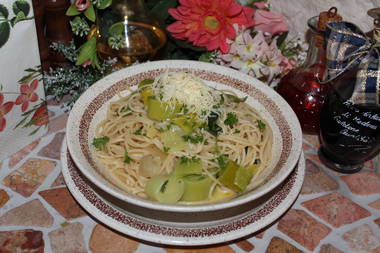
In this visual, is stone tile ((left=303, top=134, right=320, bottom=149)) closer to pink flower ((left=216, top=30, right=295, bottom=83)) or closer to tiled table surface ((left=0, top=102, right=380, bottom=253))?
tiled table surface ((left=0, top=102, right=380, bottom=253))

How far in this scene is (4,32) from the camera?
164 centimetres

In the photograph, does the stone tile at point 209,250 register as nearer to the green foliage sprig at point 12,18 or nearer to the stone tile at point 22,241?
the stone tile at point 22,241

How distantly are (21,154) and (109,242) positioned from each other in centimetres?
64

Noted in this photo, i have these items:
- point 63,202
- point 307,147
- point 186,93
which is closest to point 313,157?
point 307,147

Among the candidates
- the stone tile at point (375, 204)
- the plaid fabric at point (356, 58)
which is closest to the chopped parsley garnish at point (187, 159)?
the plaid fabric at point (356, 58)

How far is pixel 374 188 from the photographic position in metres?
→ 1.91

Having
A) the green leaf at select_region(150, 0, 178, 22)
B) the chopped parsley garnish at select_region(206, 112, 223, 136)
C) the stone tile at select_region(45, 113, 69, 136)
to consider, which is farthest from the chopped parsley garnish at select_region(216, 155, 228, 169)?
the green leaf at select_region(150, 0, 178, 22)

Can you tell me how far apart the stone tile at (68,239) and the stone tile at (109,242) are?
1.6 inches

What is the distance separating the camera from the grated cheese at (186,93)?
1803mm

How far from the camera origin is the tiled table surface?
5.15ft

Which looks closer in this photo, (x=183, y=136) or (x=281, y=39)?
(x=183, y=136)

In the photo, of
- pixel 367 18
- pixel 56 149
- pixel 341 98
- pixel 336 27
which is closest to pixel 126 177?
pixel 56 149

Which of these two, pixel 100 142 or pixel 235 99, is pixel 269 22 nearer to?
pixel 235 99

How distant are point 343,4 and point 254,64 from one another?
1.93ft
